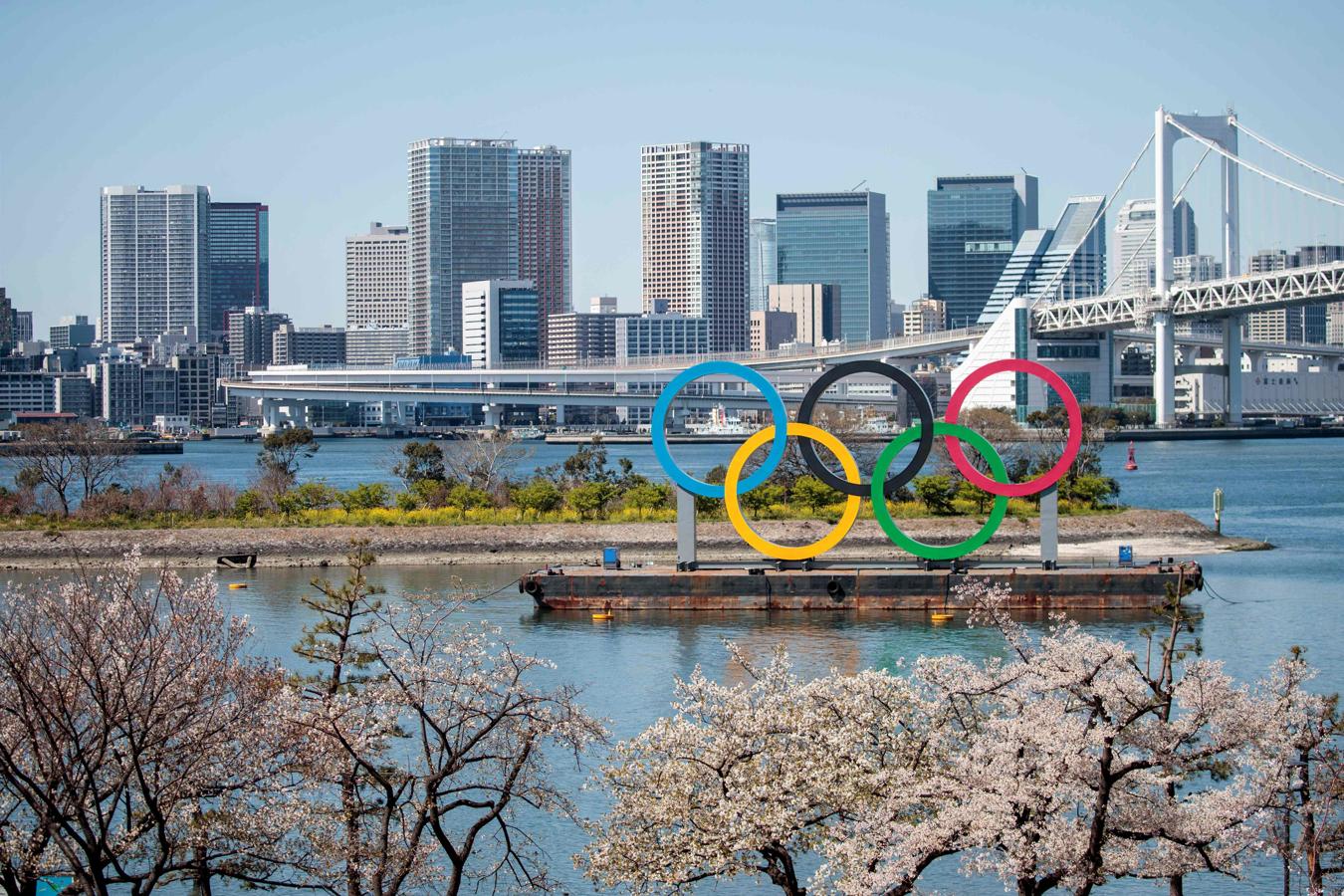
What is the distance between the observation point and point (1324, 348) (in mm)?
104188

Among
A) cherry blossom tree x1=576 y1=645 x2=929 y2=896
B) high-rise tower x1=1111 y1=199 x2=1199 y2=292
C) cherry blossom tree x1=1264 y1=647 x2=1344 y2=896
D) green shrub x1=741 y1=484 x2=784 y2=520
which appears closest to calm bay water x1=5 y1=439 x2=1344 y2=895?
cherry blossom tree x1=576 y1=645 x2=929 y2=896

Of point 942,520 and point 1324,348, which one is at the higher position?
point 1324,348

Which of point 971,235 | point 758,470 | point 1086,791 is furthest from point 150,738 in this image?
point 971,235

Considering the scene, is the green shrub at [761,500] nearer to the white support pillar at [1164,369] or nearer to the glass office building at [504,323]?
the white support pillar at [1164,369]

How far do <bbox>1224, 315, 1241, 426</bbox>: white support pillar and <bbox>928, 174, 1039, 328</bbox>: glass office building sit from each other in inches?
3574

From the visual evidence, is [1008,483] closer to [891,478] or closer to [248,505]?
[891,478]

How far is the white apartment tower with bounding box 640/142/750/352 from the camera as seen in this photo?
177625 mm

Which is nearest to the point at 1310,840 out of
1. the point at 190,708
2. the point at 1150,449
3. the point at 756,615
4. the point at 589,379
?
the point at 190,708

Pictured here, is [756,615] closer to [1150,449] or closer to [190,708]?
[190,708]

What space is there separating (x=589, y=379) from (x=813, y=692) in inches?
3758

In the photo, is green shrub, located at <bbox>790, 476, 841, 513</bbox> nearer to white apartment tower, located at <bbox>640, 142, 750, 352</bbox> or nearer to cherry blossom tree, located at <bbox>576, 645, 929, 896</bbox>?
cherry blossom tree, located at <bbox>576, 645, 929, 896</bbox>

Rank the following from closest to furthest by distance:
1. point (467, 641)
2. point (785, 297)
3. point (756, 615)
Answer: point (467, 641) → point (756, 615) → point (785, 297)

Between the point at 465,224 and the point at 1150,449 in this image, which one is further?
the point at 465,224

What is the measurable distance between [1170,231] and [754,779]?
7437cm
